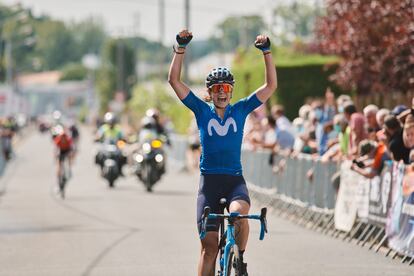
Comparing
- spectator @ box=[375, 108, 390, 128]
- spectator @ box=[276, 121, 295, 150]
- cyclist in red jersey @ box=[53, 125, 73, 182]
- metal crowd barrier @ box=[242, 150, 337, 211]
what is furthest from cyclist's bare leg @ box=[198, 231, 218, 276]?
cyclist in red jersey @ box=[53, 125, 73, 182]

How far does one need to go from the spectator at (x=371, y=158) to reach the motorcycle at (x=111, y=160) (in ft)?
45.9

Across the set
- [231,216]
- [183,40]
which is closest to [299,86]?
[183,40]

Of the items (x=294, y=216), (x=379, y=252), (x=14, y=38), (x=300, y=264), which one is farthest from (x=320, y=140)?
(x=14, y=38)

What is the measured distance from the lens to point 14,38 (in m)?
151

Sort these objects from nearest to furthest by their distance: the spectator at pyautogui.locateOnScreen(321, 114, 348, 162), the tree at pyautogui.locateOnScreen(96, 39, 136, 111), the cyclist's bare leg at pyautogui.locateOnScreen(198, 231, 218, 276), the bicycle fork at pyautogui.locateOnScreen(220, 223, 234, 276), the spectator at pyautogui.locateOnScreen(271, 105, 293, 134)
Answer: the bicycle fork at pyautogui.locateOnScreen(220, 223, 234, 276) < the cyclist's bare leg at pyautogui.locateOnScreen(198, 231, 218, 276) < the spectator at pyautogui.locateOnScreen(321, 114, 348, 162) < the spectator at pyautogui.locateOnScreen(271, 105, 293, 134) < the tree at pyautogui.locateOnScreen(96, 39, 136, 111)

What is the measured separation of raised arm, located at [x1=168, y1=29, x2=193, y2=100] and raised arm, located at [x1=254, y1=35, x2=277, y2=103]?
549mm

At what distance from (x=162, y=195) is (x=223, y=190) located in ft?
55.2

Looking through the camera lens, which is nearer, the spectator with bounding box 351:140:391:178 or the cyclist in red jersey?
the spectator with bounding box 351:140:391:178

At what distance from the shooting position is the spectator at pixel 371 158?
15.8 metres

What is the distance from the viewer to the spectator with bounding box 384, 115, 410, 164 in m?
14.9

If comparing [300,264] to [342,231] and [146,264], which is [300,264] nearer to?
[146,264]

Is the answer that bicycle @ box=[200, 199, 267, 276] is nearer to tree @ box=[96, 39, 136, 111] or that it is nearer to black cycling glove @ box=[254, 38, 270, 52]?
black cycling glove @ box=[254, 38, 270, 52]

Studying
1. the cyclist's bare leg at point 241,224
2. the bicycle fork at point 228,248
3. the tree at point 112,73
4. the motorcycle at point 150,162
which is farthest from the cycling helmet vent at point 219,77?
the tree at point 112,73

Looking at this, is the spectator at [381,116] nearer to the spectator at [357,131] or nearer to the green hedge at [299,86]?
the spectator at [357,131]
